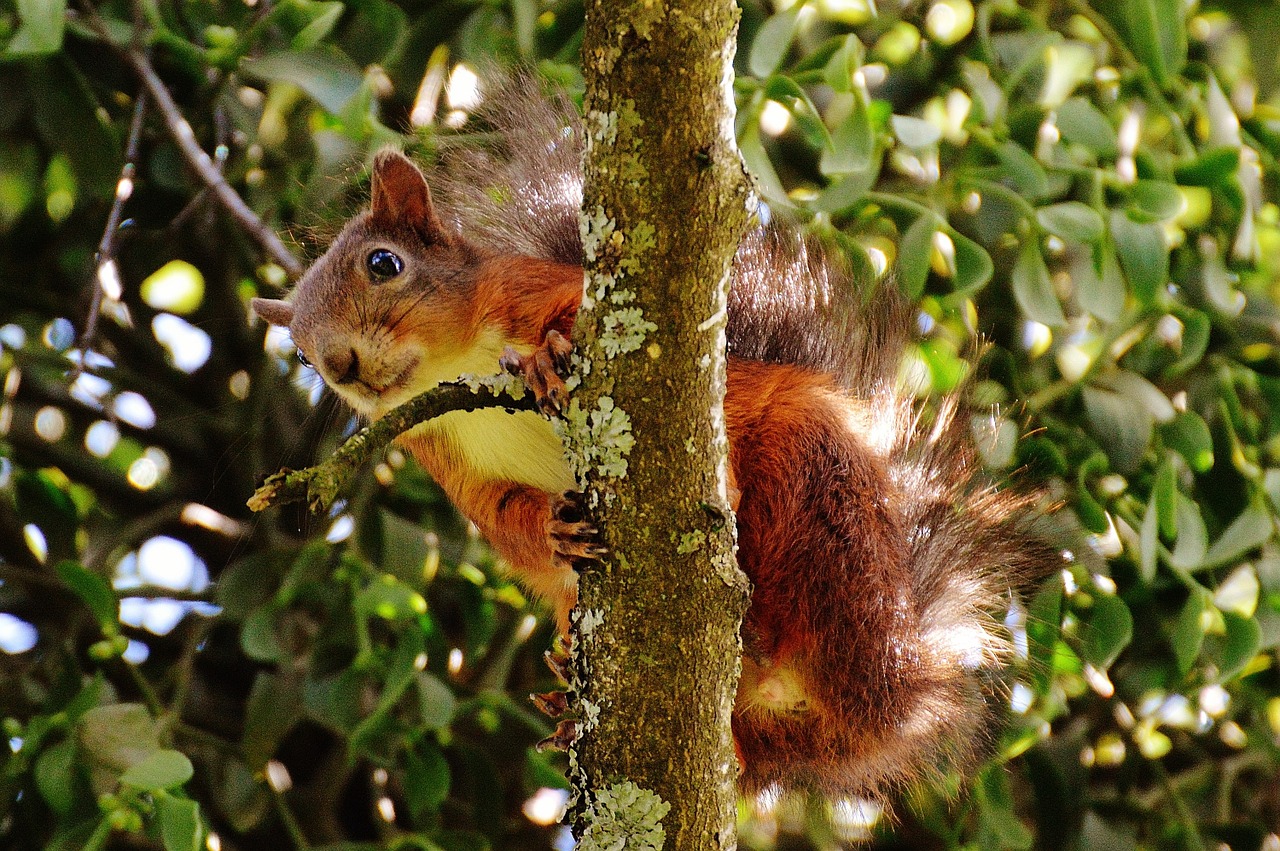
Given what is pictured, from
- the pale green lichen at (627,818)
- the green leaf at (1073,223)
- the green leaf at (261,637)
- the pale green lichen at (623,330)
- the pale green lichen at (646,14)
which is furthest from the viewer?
the green leaf at (261,637)

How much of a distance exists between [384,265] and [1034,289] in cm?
61

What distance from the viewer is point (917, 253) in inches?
41.7

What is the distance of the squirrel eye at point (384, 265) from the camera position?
122 cm

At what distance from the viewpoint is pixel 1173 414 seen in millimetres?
1154

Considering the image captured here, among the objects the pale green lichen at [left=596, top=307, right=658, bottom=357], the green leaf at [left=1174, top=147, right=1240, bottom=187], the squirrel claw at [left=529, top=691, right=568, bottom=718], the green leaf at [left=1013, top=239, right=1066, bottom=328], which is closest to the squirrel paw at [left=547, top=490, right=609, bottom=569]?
the pale green lichen at [left=596, top=307, right=658, bottom=357]

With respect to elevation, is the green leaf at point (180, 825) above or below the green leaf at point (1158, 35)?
below

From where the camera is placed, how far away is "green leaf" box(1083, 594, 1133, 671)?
1.09 meters

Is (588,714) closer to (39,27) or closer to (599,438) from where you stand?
(599,438)

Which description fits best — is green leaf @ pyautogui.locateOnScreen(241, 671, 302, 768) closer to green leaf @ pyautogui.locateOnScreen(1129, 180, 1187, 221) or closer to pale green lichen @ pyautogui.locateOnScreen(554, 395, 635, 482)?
pale green lichen @ pyautogui.locateOnScreen(554, 395, 635, 482)

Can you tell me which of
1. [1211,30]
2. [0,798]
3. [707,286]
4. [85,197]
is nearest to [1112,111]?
[1211,30]

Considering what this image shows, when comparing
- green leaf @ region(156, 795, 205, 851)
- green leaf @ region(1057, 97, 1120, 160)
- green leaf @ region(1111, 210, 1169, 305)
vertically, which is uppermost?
green leaf @ region(1057, 97, 1120, 160)

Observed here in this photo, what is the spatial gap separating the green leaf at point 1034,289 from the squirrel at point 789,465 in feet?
0.40

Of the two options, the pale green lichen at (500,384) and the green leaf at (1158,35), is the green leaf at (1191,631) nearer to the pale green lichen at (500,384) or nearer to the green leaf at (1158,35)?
the green leaf at (1158,35)

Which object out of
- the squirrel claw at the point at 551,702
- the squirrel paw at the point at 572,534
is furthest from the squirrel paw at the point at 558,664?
the squirrel paw at the point at 572,534
